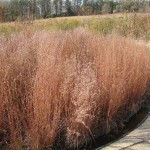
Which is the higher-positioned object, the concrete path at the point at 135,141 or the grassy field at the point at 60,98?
the grassy field at the point at 60,98

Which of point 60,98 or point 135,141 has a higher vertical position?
point 60,98

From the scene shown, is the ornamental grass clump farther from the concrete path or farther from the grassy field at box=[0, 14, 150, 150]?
the concrete path

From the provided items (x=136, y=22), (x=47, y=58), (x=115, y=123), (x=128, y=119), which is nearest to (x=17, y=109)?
(x=47, y=58)

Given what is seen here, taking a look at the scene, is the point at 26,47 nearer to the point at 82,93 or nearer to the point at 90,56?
the point at 90,56

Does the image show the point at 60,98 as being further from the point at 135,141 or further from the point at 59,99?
the point at 135,141

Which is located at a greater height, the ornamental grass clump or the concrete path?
the ornamental grass clump

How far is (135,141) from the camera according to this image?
3.69 m

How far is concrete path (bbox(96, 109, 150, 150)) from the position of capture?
3.55 m

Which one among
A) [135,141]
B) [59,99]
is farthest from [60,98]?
[135,141]

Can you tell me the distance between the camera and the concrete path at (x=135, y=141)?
11.6 ft

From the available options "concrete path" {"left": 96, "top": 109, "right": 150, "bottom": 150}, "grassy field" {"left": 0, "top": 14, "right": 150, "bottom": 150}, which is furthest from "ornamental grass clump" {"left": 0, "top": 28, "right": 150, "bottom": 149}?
"concrete path" {"left": 96, "top": 109, "right": 150, "bottom": 150}

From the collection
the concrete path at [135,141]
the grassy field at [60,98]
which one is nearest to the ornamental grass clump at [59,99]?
the grassy field at [60,98]

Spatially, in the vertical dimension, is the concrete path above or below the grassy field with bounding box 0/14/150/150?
below

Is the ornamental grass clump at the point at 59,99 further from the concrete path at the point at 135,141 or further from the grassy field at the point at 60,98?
the concrete path at the point at 135,141
